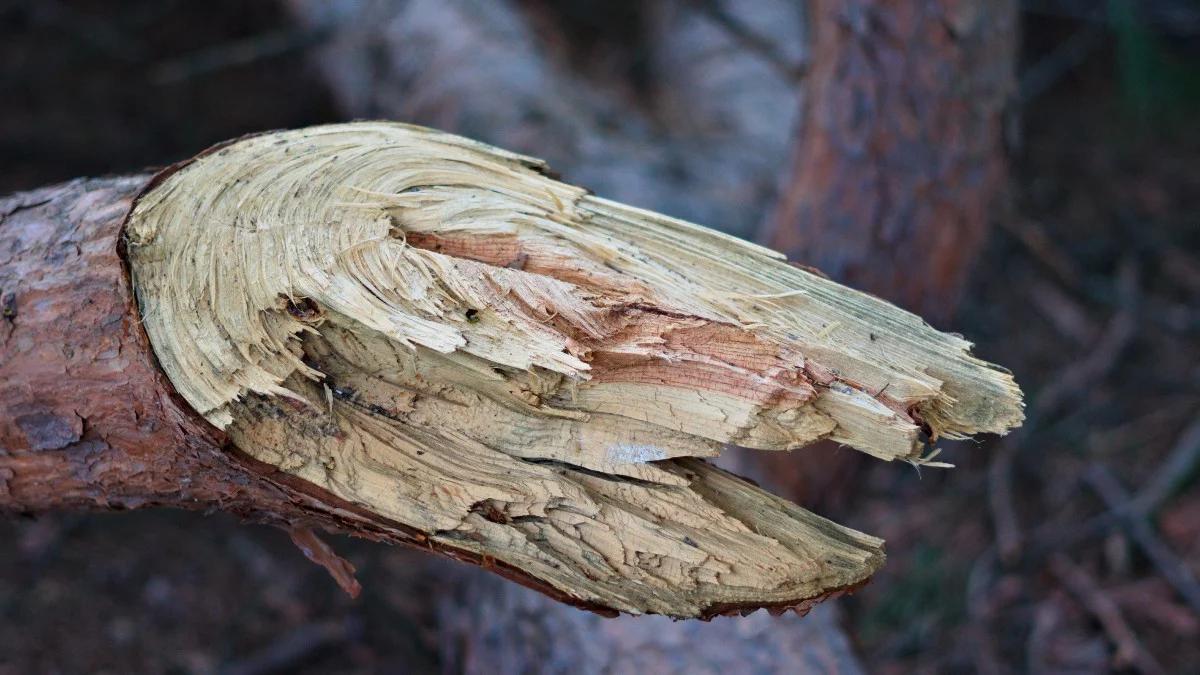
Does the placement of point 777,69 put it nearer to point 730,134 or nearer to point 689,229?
point 730,134

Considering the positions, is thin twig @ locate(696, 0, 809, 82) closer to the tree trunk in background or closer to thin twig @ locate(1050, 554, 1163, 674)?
the tree trunk in background

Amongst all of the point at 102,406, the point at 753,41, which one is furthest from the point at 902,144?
the point at 102,406

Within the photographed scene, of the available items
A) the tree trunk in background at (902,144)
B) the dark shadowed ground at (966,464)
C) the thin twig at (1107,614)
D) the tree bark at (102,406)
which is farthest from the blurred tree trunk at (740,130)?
the thin twig at (1107,614)

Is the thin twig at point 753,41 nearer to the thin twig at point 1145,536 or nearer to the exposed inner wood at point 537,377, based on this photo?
the thin twig at point 1145,536

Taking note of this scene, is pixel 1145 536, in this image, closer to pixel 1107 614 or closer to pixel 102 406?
pixel 1107 614

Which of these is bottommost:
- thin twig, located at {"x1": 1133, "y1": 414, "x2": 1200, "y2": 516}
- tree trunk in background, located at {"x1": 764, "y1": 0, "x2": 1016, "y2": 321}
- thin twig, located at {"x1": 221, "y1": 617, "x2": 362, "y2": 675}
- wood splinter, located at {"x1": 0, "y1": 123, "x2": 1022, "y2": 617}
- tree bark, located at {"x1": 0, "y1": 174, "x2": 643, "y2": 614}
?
thin twig, located at {"x1": 221, "y1": 617, "x2": 362, "y2": 675}

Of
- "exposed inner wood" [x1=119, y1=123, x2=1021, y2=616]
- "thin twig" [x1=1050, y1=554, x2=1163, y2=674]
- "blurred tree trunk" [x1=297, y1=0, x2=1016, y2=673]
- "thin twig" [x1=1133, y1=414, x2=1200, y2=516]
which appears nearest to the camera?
"exposed inner wood" [x1=119, y1=123, x2=1021, y2=616]

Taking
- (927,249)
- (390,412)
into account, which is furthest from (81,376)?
(927,249)

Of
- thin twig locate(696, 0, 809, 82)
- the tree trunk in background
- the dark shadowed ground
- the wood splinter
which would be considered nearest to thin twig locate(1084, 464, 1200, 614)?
the dark shadowed ground
